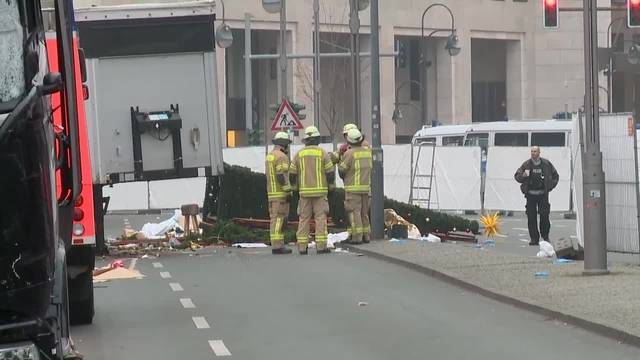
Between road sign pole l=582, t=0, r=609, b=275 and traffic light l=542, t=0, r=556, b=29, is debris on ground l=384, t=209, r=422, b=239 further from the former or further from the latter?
road sign pole l=582, t=0, r=609, b=275

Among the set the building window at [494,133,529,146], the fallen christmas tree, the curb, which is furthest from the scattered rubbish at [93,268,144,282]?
the building window at [494,133,529,146]

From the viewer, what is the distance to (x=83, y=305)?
1103 cm

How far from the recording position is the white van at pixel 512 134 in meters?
39.7

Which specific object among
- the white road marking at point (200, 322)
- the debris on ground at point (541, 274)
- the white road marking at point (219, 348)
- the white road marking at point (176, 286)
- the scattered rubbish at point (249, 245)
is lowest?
the scattered rubbish at point (249, 245)

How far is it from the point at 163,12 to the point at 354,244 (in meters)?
5.33

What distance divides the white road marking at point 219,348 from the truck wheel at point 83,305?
163cm

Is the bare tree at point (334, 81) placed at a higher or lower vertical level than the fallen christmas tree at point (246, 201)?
higher

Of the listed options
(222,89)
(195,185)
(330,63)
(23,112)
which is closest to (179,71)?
(23,112)

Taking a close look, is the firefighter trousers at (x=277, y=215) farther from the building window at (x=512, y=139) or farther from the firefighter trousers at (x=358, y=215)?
the building window at (x=512, y=139)

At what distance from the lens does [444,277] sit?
14.4 metres

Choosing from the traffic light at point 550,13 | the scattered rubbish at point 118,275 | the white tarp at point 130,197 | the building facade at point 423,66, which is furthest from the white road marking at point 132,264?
the building facade at point 423,66

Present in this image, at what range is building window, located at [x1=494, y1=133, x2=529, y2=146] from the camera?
4009cm

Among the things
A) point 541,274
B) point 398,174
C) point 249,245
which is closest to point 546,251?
point 541,274

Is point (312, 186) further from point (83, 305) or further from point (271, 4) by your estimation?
point (271, 4)
